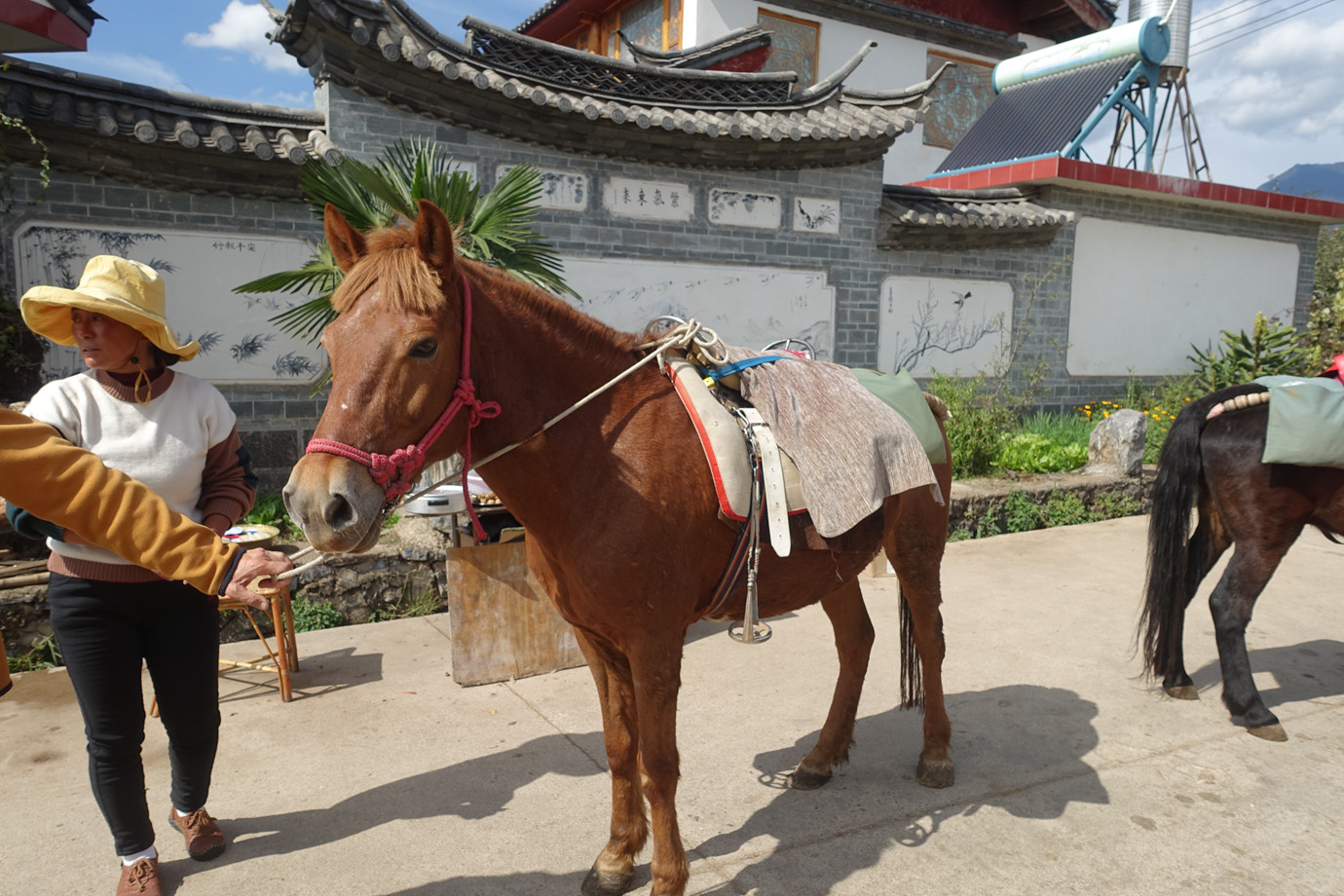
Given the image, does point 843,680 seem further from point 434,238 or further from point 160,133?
point 160,133

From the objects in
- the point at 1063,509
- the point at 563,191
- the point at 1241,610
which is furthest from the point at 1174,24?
the point at 1241,610

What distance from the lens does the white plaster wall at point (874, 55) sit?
472 inches

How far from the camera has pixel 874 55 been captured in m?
13.4

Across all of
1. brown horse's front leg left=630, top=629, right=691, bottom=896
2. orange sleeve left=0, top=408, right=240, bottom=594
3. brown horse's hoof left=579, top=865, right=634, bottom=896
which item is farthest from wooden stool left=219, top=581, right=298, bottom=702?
brown horse's front leg left=630, top=629, right=691, bottom=896

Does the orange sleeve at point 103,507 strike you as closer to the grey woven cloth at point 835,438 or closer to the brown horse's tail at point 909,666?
the grey woven cloth at point 835,438

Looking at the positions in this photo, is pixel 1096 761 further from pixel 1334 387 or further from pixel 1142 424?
pixel 1142 424

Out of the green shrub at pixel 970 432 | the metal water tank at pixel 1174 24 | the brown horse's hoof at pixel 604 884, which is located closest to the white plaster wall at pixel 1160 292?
the metal water tank at pixel 1174 24

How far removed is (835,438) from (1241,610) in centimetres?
253

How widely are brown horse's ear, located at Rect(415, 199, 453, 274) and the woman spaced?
3.01 ft

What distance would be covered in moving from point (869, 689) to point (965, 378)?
20.7ft

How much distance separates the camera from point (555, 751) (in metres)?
3.29

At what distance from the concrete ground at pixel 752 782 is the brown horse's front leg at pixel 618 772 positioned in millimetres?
128

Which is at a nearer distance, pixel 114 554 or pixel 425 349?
pixel 425 349

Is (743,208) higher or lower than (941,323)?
higher
